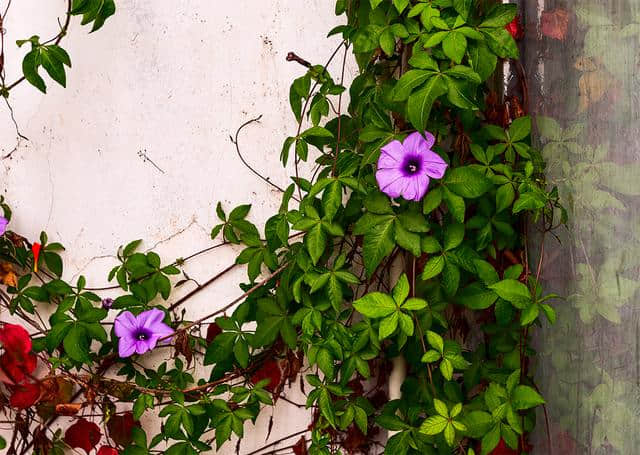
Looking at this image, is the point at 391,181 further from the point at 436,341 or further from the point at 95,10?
→ the point at 95,10

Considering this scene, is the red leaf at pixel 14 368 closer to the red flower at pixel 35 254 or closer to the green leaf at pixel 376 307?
the red flower at pixel 35 254

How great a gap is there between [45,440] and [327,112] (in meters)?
1.02

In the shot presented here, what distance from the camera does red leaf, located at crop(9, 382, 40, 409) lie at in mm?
1668

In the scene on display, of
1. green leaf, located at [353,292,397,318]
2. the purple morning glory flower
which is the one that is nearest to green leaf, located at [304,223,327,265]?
green leaf, located at [353,292,397,318]

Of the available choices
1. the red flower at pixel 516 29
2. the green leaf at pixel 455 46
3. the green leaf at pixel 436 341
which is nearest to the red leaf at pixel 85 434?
the green leaf at pixel 436 341

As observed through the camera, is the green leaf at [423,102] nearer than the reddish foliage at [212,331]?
Yes

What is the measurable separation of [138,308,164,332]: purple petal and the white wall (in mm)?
122

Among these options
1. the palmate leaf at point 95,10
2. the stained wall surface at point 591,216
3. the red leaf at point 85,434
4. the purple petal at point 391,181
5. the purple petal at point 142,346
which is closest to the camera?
the stained wall surface at point 591,216

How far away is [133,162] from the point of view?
1.78 meters

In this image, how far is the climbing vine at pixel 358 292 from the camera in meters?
1.38

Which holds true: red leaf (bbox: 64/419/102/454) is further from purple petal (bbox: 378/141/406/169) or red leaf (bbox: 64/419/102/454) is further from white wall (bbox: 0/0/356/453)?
purple petal (bbox: 378/141/406/169)

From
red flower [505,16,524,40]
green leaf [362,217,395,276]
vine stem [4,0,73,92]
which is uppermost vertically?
vine stem [4,0,73,92]

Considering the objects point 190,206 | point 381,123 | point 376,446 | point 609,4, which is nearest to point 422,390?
point 376,446

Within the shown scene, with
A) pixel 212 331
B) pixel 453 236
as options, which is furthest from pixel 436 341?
pixel 212 331
